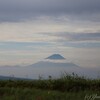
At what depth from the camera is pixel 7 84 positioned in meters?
12.6

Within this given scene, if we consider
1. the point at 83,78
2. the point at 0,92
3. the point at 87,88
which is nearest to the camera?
the point at 0,92

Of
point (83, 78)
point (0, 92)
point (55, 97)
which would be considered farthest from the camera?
point (83, 78)

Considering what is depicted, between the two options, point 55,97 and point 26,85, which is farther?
point 26,85

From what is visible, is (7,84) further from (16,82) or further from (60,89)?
(60,89)

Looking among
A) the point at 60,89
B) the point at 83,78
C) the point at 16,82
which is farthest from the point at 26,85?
the point at 83,78

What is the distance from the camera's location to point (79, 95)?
10.7 meters

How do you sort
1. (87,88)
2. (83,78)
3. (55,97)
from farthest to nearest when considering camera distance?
1. (83,78)
2. (87,88)
3. (55,97)

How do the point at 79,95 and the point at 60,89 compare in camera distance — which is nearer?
the point at 79,95

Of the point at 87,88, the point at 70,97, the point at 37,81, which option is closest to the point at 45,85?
the point at 37,81

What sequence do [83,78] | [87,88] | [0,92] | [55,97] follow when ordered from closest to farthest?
[55,97] < [0,92] < [87,88] < [83,78]

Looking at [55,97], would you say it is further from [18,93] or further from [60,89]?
[60,89]

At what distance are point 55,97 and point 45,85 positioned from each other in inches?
→ 86.1

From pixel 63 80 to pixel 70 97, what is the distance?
86.7 inches

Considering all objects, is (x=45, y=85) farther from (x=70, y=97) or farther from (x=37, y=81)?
(x=70, y=97)
